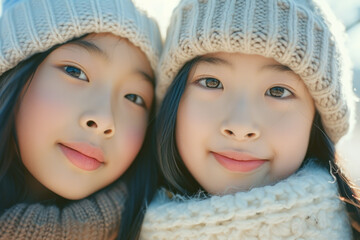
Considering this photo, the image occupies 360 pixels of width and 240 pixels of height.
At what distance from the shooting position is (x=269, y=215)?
1180 mm

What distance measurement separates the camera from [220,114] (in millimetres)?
1293

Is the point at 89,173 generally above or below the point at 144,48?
below

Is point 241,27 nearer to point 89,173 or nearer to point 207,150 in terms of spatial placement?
point 207,150

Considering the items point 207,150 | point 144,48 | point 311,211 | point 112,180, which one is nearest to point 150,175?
point 112,180

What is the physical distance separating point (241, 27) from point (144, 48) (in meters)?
0.32

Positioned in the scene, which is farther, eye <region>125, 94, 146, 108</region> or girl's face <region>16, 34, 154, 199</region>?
eye <region>125, 94, 146, 108</region>

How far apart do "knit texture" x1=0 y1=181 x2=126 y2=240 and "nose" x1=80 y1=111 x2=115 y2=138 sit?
0.19m

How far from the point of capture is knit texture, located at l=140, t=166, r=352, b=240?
1.18 m

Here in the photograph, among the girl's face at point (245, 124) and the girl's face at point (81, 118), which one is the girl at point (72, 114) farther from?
the girl's face at point (245, 124)

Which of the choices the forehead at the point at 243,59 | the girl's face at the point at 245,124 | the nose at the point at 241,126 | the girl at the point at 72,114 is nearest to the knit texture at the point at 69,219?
the girl at the point at 72,114

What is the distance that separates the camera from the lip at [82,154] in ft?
4.26

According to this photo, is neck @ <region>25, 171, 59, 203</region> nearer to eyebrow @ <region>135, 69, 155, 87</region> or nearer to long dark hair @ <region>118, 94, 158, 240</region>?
long dark hair @ <region>118, 94, 158, 240</region>

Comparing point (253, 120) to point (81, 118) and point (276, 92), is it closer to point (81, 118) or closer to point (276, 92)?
point (276, 92)

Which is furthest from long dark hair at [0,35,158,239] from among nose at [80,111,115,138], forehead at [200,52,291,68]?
forehead at [200,52,291,68]
